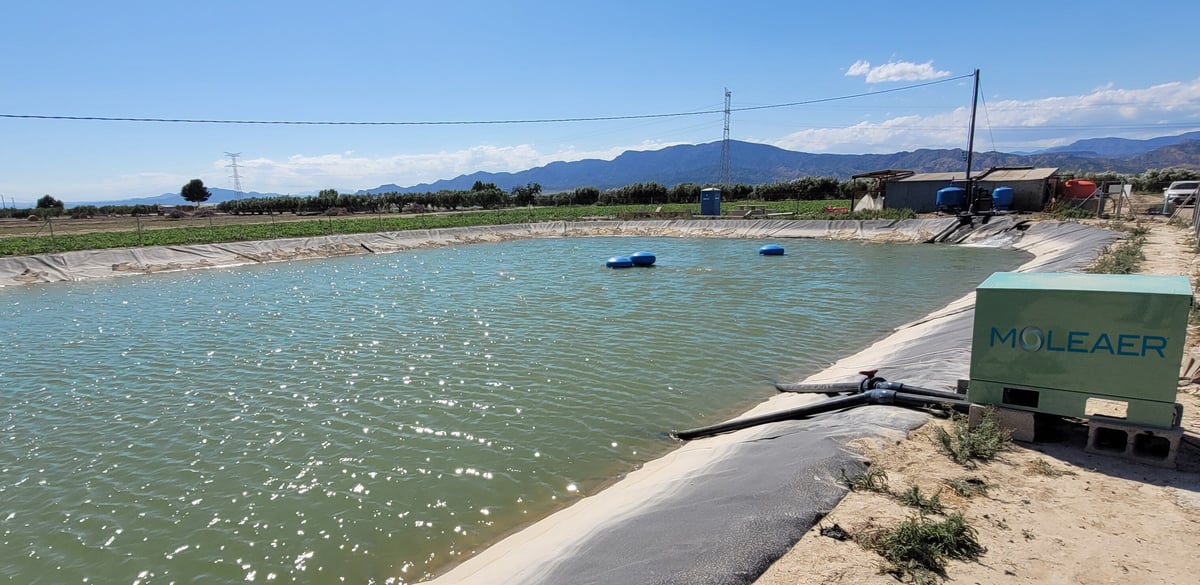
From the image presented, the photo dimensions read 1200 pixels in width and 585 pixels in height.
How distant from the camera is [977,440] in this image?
234 inches

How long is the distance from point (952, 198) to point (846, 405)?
43.1 m

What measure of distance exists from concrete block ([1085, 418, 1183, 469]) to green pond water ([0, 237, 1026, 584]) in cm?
485

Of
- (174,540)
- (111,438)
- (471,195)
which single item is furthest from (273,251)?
(471,195)

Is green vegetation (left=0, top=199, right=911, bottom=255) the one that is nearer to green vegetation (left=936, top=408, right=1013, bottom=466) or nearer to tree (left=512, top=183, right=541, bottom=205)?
tree (left=512, top=183, right=541, bottom=205)

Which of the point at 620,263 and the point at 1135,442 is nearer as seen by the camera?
the point at 1135,442

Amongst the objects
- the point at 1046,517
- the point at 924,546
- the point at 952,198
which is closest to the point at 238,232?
the point at 924,546

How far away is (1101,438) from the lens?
597 centimetres

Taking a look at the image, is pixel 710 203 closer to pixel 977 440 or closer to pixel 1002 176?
pixel 1002 176

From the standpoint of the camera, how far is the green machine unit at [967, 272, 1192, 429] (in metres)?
5.54

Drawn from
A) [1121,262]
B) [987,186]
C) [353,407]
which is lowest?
[353,407]

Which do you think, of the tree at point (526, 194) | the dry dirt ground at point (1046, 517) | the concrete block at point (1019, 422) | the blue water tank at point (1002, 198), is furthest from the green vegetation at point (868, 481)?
the tree at point (526, 194)

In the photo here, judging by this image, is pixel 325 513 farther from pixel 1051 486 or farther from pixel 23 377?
pixel 23 377

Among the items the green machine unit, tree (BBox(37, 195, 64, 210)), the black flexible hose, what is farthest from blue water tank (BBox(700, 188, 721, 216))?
tree (BBox(37, 195, 64, 210))

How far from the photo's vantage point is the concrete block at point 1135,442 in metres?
5.47
